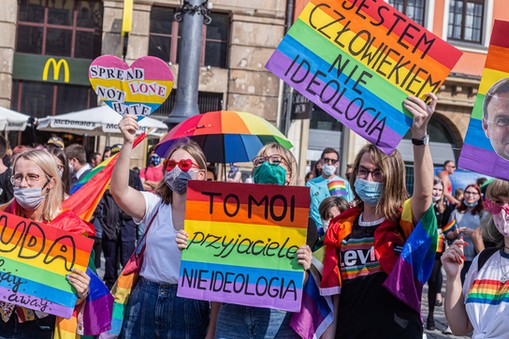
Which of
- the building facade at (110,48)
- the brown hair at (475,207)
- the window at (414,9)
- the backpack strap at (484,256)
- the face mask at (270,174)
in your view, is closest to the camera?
the backpack strap at (484,256)

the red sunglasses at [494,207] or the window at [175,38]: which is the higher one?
the window at [175,38]

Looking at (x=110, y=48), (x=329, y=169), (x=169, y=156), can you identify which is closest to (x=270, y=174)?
(x=169, y=156)

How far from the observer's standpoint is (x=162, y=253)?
149 inches

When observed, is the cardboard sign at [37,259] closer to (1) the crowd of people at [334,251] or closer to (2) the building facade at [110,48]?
(1) the crowd of people at [334,251]

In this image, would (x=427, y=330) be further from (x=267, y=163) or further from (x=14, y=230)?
(x=14, y=230)

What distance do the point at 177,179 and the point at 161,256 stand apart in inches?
16.6

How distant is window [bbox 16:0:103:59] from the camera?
63.1 feet

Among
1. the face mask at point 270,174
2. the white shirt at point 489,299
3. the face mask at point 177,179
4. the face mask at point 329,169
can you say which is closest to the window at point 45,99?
the face mask at point 329,169

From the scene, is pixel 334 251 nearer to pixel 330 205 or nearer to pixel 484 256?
pixel 484 256

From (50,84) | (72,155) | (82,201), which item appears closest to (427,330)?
(72,155)

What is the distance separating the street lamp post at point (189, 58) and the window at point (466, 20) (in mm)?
16129

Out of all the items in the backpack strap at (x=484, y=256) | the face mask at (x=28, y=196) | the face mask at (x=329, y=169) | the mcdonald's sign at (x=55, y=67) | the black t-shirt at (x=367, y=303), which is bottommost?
the black t-shirt at (x=367, y=303)

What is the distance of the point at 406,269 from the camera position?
3.36 metres

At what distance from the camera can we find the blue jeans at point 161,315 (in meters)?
3.71
